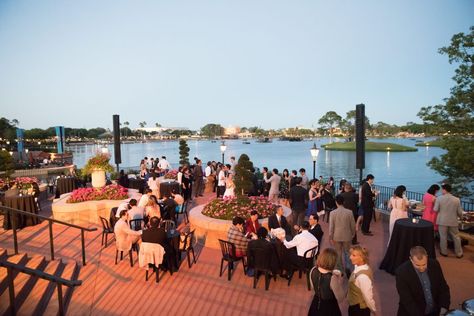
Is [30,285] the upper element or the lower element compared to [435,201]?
lower

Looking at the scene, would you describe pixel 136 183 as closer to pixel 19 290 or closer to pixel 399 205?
pixel 19 290

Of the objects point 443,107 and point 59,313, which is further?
point 443,107

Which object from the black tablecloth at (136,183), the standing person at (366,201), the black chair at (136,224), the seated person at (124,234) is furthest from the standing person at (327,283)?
the black tablecloth at (136,183)

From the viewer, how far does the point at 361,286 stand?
363 centimetres

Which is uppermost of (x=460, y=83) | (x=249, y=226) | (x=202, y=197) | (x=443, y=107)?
(x=460, y=83)

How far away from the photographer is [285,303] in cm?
548

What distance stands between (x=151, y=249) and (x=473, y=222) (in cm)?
796

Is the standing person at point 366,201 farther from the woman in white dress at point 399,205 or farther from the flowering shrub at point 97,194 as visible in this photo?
the flowering shrub at point 97,194

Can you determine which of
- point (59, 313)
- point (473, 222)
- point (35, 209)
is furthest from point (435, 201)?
point (35, 209)

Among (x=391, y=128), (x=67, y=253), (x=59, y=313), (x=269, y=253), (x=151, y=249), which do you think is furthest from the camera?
(x=391, y=128)

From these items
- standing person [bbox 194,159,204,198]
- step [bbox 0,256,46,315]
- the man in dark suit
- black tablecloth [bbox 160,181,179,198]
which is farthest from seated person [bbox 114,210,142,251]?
standing person [bbox 194,159,204,198]

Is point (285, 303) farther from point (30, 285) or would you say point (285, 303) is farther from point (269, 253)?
point (30, 285)

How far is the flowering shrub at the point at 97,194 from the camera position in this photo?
11102 mm

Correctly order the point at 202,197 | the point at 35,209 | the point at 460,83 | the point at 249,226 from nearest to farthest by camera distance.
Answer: the point at 249,226
the point at 35,209
the point at 460,83
the point at 202,197
